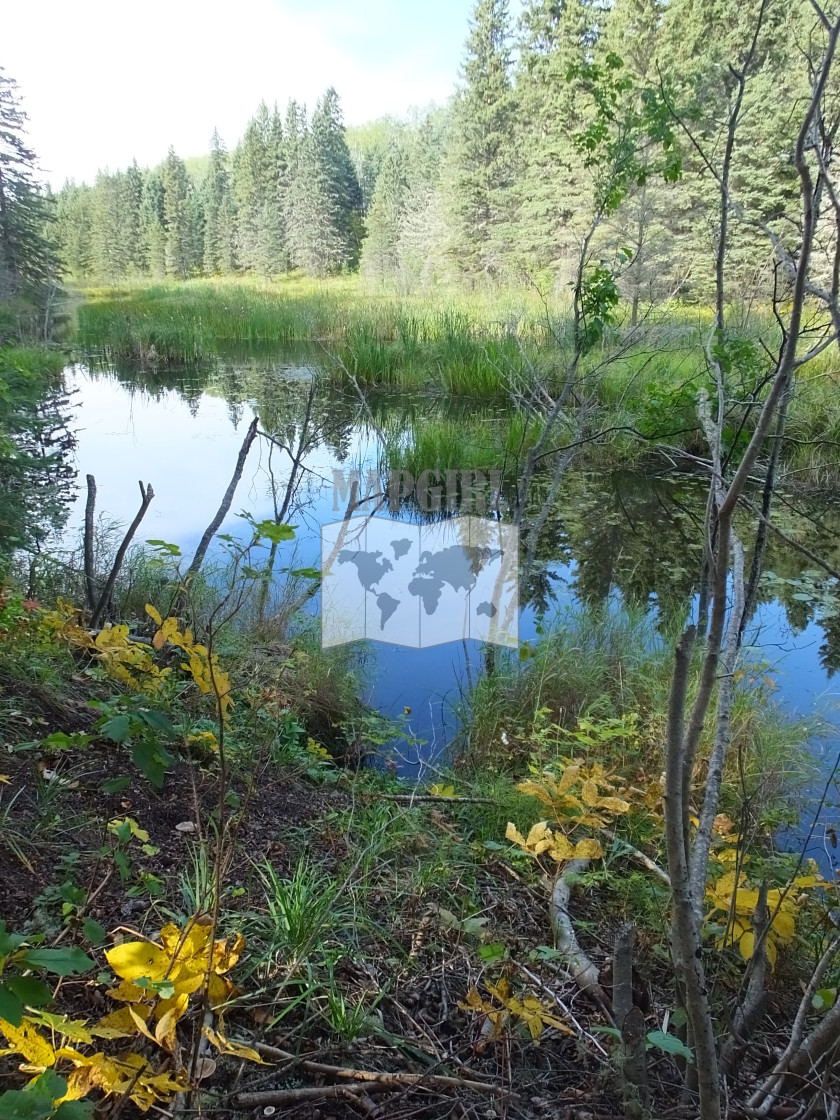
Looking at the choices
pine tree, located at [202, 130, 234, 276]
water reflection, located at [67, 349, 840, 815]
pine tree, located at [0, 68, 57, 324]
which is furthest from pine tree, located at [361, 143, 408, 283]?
A: water reflection, located at [67, 349, 840, 815]

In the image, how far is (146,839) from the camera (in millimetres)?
1220

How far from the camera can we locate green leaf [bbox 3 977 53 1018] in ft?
1.77

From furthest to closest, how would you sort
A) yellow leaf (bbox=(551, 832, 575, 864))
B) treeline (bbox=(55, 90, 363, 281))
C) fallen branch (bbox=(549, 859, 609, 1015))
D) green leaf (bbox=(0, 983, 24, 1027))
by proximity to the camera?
treeline (bbox=(55, 90, 363, 281)) → yellow leaf (bbox=(551, 832, 575, 864)) → fallen branch (bbox=(549, 859, 609, 1015)) → green leaf (bbox=(0, 983, 24, 1027))

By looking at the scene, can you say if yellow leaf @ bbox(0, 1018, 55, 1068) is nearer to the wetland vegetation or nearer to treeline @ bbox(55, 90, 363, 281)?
the wetland vegetation

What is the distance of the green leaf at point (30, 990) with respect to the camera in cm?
54

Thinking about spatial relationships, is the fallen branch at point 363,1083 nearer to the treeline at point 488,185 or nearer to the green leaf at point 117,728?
the green leaf at point 117,728

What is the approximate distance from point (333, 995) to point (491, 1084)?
259mm

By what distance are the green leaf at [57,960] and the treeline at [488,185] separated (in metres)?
1.57

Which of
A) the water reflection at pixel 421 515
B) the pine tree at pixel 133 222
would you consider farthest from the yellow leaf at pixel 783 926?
the pine tree at pixel 133 222

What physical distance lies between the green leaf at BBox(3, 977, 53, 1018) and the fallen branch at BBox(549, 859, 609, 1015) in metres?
0.86

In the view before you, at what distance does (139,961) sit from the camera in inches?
34.0

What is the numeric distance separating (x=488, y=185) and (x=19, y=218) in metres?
13.2

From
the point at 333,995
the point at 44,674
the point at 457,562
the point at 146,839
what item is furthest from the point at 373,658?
the point at 333,995

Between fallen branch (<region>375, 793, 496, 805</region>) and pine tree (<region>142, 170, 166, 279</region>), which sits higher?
pine tree (<region>142, 170, 166, 279</region>)
